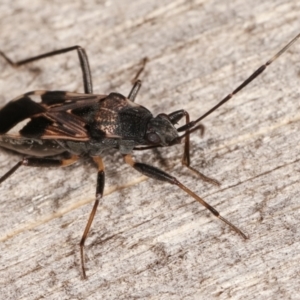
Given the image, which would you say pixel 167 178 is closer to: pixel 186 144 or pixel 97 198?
pixel 186 144

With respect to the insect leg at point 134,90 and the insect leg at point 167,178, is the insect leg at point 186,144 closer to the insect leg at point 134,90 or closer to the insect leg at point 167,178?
the insect leg at point 167,178

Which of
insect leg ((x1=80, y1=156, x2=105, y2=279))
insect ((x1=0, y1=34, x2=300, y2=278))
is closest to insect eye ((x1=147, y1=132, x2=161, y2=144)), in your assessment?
insect ((x1=0, y1=34, x2=300, y2=278))

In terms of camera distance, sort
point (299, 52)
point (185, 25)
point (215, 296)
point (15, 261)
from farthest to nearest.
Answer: point (185, 25)
point (299, 52)
point (15, 261)
point (215, 296)

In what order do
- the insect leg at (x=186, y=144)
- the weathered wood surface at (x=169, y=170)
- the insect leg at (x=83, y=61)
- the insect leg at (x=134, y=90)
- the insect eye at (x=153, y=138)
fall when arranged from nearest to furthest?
1. the weathered wood surface at (x=169, y=170)
2. the insect leg at (x=186, y=144)
3. the insect eye at (x=153, y=138)
4. the insect leg at (x=134, y=90)
5. the insect leg at (x=83, y=61)

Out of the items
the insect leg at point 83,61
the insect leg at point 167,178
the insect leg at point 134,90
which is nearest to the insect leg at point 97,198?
the insect leg at point 167,178

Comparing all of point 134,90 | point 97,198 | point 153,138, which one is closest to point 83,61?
point 134,90

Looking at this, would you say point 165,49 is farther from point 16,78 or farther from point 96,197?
point 96,197

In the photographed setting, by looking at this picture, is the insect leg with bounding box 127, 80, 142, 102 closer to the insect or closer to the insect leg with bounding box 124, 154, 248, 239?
the insect

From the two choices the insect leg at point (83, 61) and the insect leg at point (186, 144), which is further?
the insect leg at point (83, 61)

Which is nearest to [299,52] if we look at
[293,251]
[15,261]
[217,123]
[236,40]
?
[236,40]
